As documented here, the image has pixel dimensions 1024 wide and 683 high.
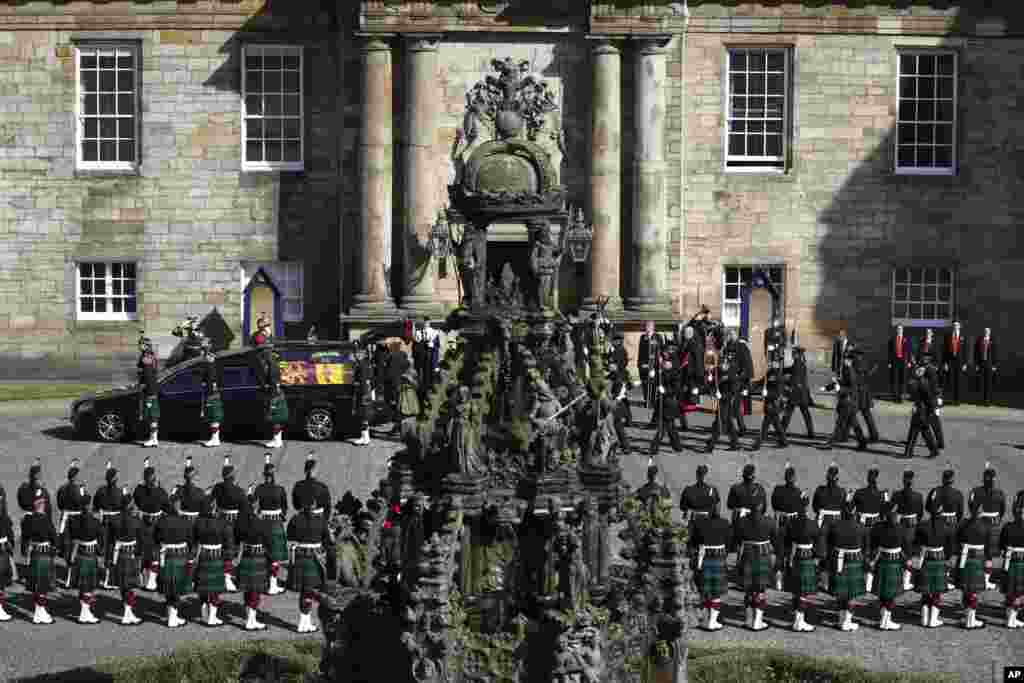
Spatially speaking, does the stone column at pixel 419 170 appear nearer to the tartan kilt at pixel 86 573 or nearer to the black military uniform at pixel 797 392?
the black military uniform at pixel 797 392

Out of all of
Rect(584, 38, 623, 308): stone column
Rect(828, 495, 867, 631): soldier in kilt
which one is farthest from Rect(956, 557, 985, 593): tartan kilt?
Rect(584, 38, 623, 308): stone column

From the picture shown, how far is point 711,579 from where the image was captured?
84.8ft

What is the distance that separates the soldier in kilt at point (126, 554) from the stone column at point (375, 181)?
16122 millimetres

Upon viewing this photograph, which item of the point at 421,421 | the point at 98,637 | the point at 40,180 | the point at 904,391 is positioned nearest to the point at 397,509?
the point at 421,421

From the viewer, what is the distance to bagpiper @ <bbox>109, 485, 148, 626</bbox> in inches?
1027

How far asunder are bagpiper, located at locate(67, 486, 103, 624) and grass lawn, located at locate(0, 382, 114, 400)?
13.8 m

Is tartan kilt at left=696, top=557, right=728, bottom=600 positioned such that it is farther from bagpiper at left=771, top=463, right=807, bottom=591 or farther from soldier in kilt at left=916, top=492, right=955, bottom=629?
soldier in kilt at left=916, top=492, right=955, bottom=629

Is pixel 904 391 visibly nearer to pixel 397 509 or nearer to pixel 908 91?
pixel 908 91

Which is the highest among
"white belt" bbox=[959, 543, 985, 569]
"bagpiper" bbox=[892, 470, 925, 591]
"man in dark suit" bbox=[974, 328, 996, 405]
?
Result: "man in dark suit" bbox=[974, 328, 996, 405]

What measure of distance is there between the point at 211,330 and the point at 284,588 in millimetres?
18026

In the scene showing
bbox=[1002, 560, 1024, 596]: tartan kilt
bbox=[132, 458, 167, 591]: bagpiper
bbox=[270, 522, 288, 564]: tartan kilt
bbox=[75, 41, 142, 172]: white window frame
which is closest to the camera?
bbox=[1002, 560, 1024, 596]: tartan kilt

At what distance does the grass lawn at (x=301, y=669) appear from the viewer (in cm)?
2234

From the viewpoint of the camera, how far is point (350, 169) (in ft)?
147

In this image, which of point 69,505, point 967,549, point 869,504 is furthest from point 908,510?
point 69,505
